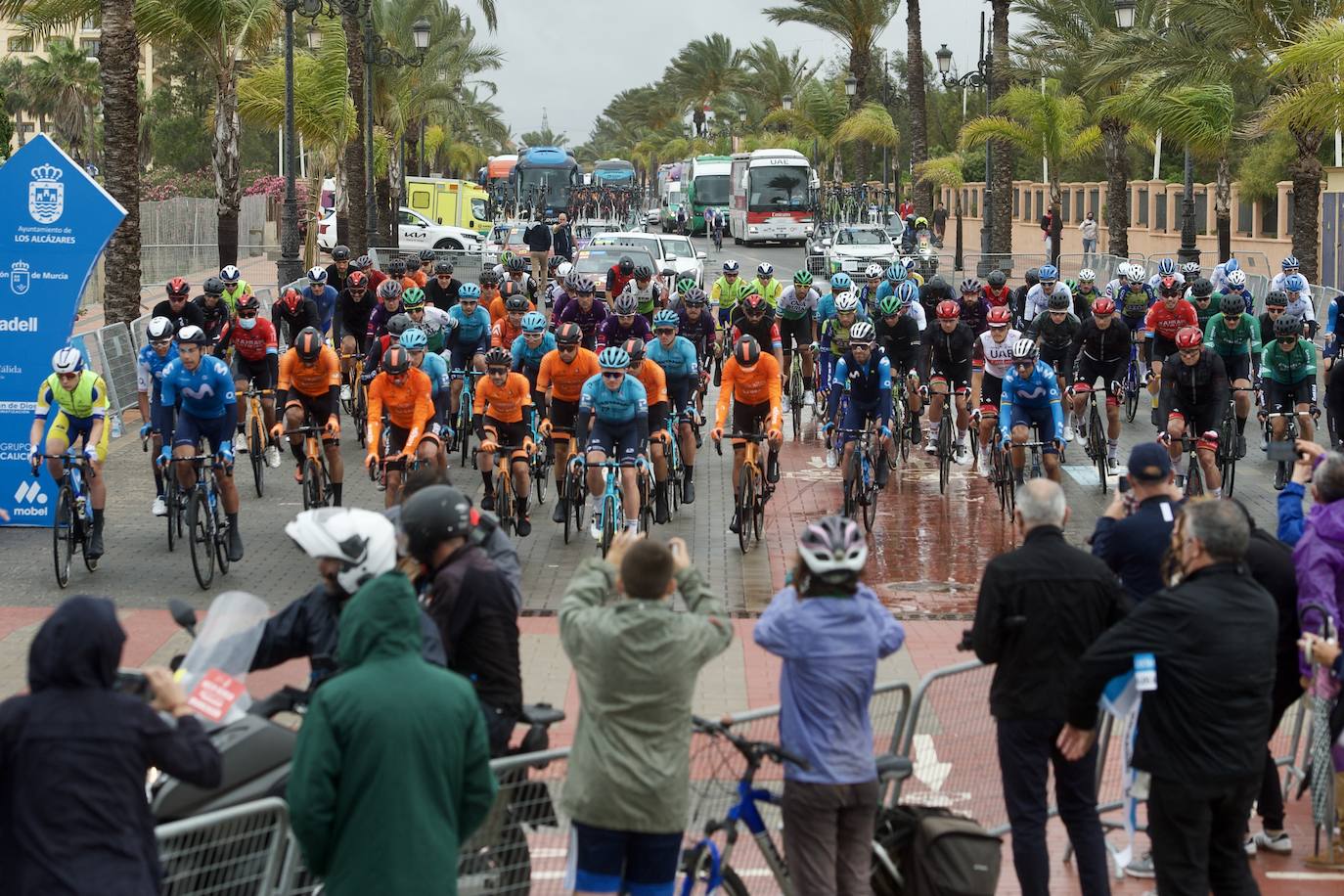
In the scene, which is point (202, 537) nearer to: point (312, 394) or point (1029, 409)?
point (312, 394)

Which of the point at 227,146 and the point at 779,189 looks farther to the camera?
the point at 779,189

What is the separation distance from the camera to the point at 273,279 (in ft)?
152

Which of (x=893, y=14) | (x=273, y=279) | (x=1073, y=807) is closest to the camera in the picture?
(x=1073, y=807)

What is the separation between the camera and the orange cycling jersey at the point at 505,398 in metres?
15.7

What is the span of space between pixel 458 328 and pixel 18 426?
527 cm

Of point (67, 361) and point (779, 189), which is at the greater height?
point (779, 189)

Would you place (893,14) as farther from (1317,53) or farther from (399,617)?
(399,617)

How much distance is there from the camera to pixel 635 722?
6055 millimetres

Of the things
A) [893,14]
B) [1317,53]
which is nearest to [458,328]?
[1317,53]

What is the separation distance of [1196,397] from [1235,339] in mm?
2026

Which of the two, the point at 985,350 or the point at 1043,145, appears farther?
the point at 1043,145

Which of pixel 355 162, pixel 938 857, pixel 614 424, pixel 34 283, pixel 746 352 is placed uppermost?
pixel 355 162

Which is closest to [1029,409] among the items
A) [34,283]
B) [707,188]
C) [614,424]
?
[614,424]

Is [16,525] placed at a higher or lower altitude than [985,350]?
lower
